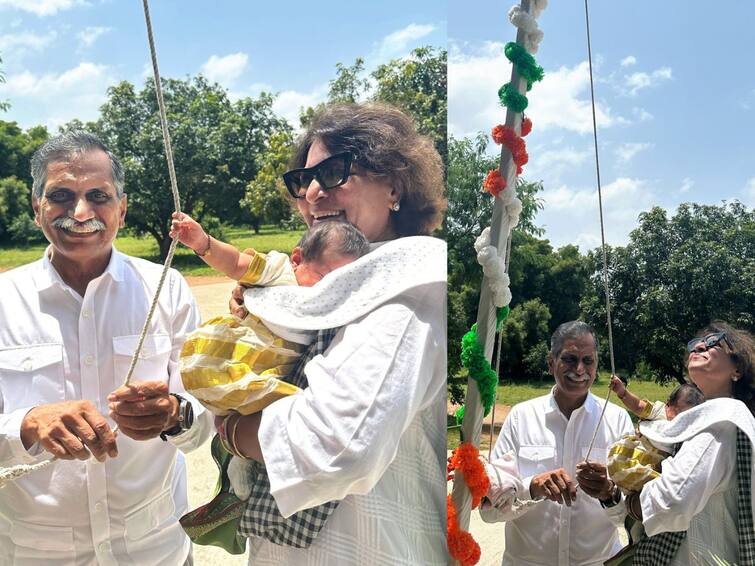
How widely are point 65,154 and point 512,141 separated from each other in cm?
103

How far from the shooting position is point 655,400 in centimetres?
225

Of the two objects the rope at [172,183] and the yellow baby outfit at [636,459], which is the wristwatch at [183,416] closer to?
the rope at [172,183]

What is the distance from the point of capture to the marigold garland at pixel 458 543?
5.86ft

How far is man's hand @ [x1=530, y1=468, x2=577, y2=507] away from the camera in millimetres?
2199

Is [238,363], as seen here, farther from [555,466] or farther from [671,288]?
[671,288]

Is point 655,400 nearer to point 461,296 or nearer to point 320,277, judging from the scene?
point 461,296

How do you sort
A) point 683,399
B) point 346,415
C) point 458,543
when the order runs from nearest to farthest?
1. point 346,415
2. point 458,543
3. point 683,399

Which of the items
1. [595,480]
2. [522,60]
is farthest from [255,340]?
[595,480]

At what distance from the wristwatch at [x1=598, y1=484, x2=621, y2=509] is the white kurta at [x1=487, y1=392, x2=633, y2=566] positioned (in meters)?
0.02

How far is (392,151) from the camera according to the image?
1578mm

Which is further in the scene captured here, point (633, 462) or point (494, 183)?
point (633, 462)

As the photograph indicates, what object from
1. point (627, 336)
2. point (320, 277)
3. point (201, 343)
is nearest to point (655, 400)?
point (627, 336)

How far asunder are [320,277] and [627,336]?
114 centimetres

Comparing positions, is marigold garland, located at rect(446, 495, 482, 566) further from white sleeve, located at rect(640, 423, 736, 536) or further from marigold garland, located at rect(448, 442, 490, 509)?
white sleeve, located at rect(640, 423, 736, 536)
